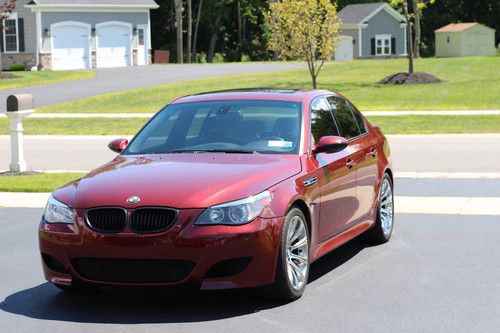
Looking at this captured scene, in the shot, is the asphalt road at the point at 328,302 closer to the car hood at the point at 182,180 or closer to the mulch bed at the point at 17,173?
the car hood at the point at 182,180

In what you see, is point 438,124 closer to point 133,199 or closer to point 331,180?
point 331,180

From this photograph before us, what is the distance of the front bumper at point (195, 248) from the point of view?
7.25 m

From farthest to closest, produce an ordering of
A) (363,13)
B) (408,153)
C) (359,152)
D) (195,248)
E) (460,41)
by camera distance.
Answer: (363,13) < (460,41) < (408,153) < (359,152) < (195,248)

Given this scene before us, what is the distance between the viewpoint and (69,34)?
197ft

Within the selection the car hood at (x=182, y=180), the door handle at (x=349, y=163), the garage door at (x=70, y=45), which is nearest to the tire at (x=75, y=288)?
the car hood at (x=182, y=180)

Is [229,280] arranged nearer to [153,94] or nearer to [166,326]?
[166,326]

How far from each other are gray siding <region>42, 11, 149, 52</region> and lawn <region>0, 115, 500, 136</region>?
2877cm

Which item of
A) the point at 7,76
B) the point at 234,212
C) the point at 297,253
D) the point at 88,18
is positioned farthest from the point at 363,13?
the point at 234,212

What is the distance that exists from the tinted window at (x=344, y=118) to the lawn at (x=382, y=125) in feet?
48.2

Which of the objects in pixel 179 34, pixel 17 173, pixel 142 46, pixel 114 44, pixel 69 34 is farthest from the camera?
pixel 179 34

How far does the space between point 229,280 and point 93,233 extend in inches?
40.5

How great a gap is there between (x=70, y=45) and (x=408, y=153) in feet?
140

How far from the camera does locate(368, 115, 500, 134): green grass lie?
2491 centimetres

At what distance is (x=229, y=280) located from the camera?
7395 mm
